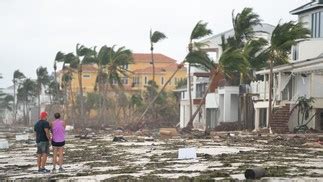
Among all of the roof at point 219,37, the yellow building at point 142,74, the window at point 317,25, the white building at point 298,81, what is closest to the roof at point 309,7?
the white building at point 298,81

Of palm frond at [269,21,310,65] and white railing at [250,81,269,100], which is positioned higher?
palm frond at [269,21,310,65]

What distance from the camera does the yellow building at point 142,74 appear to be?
10004cm

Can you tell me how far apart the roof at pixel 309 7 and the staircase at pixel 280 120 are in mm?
8814

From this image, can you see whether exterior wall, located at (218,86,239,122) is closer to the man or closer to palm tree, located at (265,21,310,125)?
palm tree, located at (265,21,310,125)

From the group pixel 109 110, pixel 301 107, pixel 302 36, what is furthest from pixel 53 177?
pixel 109 110

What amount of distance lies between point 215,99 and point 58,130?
125ft

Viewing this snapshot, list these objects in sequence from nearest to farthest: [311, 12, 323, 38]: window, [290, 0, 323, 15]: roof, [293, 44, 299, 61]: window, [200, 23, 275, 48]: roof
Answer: [290, 0, 323, 15]: roof, [311, 12, 323, 38]: window, [293, 44, 299, 61]: window, [200, 23, 275, 48]: roof

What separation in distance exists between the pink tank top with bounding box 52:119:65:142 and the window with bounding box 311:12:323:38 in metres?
30.8

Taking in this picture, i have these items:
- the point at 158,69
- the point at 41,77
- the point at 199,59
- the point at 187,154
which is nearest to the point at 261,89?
the point at 199,59

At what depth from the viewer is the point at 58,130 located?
53.7ft

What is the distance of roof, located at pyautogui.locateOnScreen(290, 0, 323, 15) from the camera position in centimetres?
4325

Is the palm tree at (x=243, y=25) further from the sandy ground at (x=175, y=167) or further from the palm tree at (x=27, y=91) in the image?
the palm tree at (x=27, y=91)

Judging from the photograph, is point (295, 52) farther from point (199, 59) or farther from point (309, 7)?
point (199, 59)

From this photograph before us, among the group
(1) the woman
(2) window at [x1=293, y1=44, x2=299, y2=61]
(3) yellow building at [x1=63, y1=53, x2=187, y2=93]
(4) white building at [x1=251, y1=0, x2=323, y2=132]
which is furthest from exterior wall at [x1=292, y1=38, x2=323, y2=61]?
(3) yellow building at [x1=63, y1=53, x2=187, y2=93]
